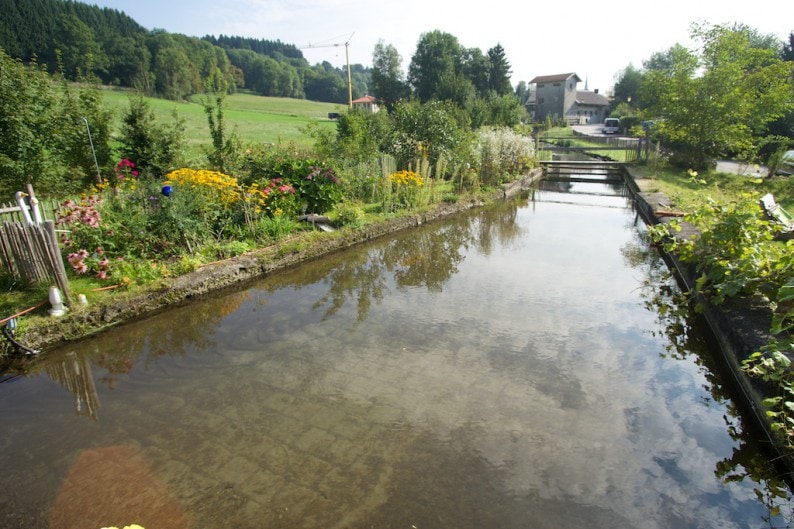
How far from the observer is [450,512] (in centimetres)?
275

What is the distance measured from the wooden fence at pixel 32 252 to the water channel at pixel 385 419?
3.27ft

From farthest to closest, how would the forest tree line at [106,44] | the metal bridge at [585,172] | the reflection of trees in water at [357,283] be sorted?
the forest tree line at [106,44] → the metal bridge at [585,172] → the reflection of trees in water at [357,283]

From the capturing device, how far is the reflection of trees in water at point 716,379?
9.45ft

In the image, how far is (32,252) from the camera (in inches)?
205

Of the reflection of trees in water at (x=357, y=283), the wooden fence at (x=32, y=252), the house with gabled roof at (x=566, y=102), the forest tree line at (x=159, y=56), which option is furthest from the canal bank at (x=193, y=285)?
the house with gabled roof at (x=566, y=102)

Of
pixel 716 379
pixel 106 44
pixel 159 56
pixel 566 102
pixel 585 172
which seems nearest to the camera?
pixel 716 379

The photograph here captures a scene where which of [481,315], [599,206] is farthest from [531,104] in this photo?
[481,315]

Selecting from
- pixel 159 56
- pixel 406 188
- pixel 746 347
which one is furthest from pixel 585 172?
pixel 159 56

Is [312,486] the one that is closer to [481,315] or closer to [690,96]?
[481,315]

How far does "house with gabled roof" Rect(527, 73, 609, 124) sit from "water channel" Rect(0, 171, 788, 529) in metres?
60.0

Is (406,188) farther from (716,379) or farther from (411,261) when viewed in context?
(716,379)

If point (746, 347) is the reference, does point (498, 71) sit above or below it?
above

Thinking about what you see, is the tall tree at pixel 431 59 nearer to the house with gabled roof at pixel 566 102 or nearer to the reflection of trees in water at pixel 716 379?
the house with gabled roof at pixel 566 102

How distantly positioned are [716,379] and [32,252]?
25.4 feet
